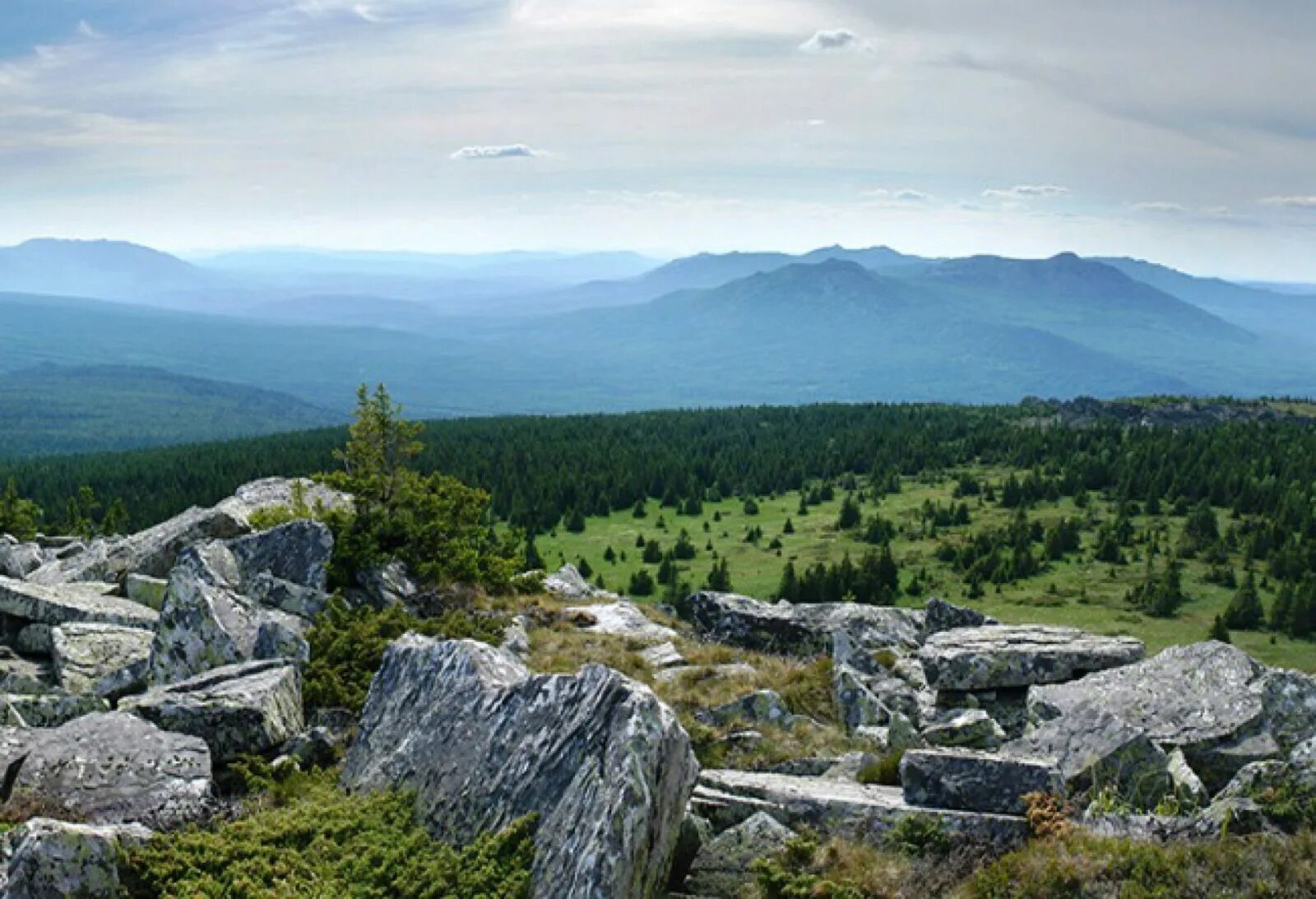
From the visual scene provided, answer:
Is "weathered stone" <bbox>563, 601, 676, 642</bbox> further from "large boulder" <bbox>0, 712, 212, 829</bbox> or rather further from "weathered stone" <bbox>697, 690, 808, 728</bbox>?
"large boulder" <bbox>0, 712, 212, 829</bbox>

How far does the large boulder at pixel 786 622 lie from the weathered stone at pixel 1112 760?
16.1 m

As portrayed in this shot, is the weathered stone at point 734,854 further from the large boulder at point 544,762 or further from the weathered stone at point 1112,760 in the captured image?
the weathered stone at point 1112,760

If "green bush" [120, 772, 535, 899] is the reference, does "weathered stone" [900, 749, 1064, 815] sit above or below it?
above

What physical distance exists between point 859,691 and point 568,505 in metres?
84.8

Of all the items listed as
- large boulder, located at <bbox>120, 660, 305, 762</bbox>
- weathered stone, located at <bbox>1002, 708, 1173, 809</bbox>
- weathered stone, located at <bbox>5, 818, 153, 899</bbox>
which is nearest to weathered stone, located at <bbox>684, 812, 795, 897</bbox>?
weathered stone, located at <bbox>1002, 708, 1173, 809</bbox>

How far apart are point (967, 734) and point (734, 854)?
709 centimetres

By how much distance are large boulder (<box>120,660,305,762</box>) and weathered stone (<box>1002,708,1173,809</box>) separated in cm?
1287

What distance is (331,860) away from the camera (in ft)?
41.6

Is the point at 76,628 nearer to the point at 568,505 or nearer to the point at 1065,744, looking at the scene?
the point at 1065,744

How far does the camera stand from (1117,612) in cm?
5725

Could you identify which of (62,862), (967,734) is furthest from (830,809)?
(62,862)

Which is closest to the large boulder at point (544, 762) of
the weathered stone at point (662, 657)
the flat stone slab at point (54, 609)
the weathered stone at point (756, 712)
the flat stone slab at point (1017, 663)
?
the weathered stone at point (756, 712)

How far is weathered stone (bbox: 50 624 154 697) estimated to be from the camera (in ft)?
Result: 63.0

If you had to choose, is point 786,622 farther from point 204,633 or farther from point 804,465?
point 804,465
